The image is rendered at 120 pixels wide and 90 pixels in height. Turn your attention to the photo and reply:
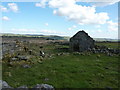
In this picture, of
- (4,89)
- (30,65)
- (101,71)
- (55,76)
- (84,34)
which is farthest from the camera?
(84,34)

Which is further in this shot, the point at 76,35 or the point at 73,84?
the point at 76,35

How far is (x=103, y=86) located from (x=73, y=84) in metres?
2.72

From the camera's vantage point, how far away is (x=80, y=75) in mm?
17500

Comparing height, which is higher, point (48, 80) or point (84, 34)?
point (84, 34)

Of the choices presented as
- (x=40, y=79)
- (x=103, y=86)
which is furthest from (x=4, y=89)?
(x=103, y=86)

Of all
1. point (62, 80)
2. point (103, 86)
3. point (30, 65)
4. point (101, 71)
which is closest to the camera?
point (103, 86)

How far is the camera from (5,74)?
1734 cm

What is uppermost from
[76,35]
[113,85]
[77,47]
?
[76,35]

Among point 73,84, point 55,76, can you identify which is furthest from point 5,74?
point 73,84

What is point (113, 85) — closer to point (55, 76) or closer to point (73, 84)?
point (73, 84)

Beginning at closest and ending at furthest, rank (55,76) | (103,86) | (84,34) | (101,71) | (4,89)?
(4,89), (103,86), (55,76), (101,71), (84,34)

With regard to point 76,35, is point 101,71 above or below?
below

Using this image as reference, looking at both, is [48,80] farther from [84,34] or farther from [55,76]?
[84,34]

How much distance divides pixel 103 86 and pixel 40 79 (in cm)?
620
